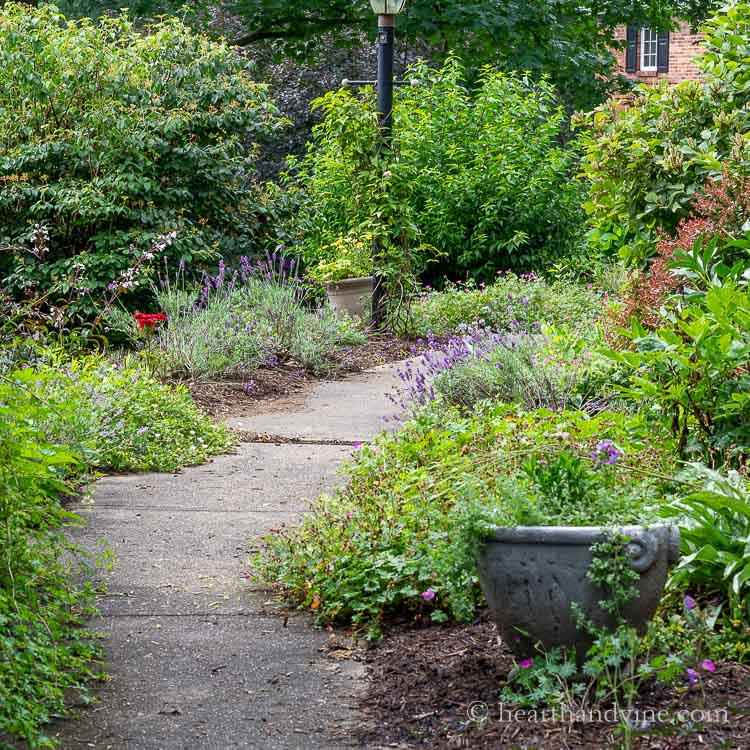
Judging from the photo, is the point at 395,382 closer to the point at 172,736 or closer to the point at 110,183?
the point at 110,183

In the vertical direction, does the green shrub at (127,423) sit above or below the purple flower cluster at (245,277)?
below

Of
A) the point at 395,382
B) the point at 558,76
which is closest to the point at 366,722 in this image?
the point at 395,382

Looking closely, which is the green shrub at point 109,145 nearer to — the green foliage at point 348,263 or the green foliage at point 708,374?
the green foliage at point 348,263

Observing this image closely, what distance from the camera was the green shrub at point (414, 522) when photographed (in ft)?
12.7

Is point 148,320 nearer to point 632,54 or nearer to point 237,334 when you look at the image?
point 237,334

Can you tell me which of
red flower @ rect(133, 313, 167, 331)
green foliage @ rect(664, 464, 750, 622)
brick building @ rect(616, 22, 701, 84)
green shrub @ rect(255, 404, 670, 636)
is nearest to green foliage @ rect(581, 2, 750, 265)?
green shrub @ rect(255, 404, 670, 636)

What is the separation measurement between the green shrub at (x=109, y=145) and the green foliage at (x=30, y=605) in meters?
7.41

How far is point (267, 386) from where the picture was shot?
948 centimetres

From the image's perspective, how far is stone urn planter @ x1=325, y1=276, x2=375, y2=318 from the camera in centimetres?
1265

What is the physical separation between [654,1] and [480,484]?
21.5 meters

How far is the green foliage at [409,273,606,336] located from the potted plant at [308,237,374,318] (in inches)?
26.1

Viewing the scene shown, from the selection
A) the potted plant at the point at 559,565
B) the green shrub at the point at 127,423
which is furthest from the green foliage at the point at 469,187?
the potted plant at the point at 559,565

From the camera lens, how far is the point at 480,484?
3.50m

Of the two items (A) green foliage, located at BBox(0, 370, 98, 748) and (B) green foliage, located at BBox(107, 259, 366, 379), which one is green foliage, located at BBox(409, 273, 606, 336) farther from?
(A) green foliage, located at BBox(0, 370, 98, 748)
